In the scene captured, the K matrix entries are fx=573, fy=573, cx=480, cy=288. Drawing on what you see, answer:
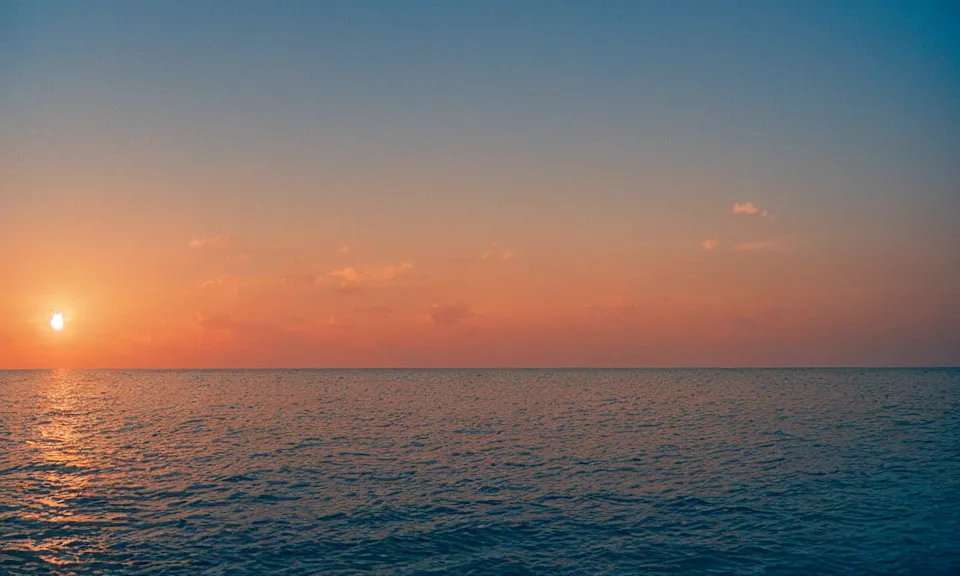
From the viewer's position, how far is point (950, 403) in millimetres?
124625

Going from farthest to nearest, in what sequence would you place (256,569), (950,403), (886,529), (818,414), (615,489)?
(950,403), (818,414), (615,489), (886,529), (256,569)

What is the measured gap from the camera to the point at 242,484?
1767 inches

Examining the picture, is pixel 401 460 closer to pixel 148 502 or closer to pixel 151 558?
pixel 148 502

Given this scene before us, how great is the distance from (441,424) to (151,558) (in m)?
58.3

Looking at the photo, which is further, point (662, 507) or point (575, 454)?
point (575, 454)

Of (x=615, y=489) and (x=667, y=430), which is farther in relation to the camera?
(x=667, y=430)

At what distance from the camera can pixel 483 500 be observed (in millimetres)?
39375

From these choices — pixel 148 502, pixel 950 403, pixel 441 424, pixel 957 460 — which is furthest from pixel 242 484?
pixel 950 403

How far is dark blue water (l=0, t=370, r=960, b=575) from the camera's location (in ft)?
92.8

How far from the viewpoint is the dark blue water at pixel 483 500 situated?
2828 centimetres

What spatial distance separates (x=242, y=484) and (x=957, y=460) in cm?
6439

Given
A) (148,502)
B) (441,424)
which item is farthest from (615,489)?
(441,424)

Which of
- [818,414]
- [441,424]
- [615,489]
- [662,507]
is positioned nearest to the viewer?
[662,507]

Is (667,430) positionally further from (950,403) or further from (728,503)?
(950,403)
